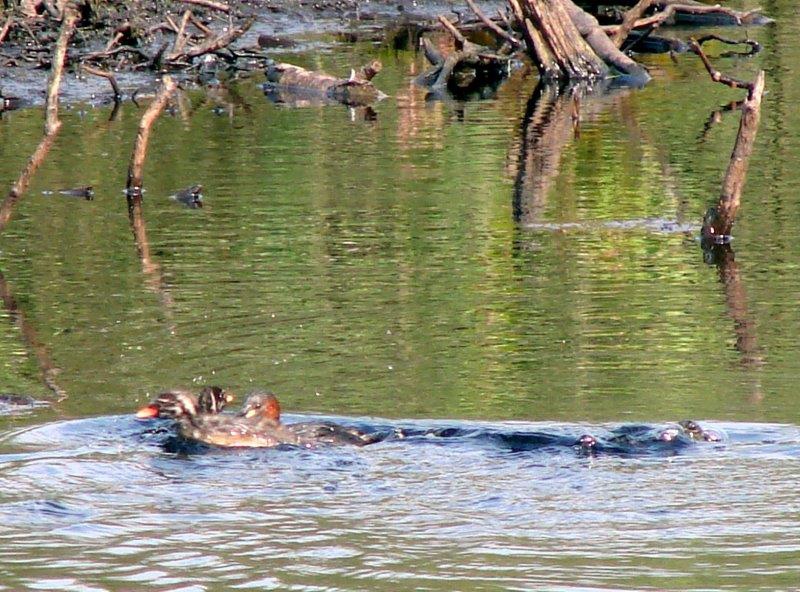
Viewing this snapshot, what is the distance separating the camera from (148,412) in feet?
28.2

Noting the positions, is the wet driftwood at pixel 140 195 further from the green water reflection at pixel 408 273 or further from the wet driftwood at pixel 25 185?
the wet driftwood at pixel 25 185

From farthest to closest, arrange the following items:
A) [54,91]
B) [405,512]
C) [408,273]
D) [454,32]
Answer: [454,32], [408,273], [54,91], [405,512]

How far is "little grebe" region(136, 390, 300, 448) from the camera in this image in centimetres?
823

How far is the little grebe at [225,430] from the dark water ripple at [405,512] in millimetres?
68

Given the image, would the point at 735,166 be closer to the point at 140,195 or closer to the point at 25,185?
the point at 25,185

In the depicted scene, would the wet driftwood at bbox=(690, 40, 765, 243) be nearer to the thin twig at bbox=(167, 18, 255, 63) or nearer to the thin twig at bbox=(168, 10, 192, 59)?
the thin twig at bbox=(168, 10, 192, 59)

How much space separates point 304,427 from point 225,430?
1.24 ft

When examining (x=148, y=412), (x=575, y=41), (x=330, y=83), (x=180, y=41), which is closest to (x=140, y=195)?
(x=148, y=412)

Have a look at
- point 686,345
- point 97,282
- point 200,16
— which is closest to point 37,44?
point 200,16

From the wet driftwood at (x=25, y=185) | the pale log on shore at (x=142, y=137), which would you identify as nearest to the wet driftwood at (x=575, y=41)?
the pale log on shore at (x=142, y=137)

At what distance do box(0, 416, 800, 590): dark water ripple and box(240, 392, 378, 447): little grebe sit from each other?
5.2 inches

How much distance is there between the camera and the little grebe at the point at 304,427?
8.23m

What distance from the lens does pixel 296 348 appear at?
1035 cm

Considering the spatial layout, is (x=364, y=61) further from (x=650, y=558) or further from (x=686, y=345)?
(x=650, y=558)
